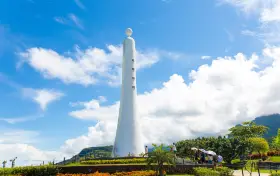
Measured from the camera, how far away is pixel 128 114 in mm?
30469

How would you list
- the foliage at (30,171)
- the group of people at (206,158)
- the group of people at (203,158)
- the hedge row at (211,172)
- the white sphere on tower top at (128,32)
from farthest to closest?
the white sphere on tower top at (128,32)
the group of people at (203,158)
the group of people at (206,158)
the foliage at (30,171)
the hedge row at (211,172)

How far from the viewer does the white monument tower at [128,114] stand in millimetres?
29688

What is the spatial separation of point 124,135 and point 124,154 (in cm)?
196

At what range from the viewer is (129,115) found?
3047cm

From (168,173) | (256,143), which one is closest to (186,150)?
(256,143)

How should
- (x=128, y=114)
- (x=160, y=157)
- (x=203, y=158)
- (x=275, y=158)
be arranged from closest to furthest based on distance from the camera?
(x=160, y=157)
(x=203, y=158)
(x=128, y=114)
(x=275, y=158)

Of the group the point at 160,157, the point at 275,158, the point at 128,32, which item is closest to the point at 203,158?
the point at 160,157

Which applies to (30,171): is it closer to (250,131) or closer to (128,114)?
(128,114)

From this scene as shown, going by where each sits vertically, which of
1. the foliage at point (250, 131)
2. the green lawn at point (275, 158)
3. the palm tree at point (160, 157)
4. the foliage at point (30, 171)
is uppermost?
the foliage at point (250, 131)

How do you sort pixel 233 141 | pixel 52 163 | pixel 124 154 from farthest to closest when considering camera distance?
1. pixel 233 141
2. pixel 124 154
3. pixel 52 163

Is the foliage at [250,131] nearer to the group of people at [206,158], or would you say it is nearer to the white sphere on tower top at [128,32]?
the group of people at [206,158]

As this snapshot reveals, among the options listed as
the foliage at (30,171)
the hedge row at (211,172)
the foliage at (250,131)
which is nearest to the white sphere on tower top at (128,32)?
the foliage at (30,171)

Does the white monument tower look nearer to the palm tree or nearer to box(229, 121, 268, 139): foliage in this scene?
the palm tree

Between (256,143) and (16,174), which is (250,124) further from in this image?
(16,174)
